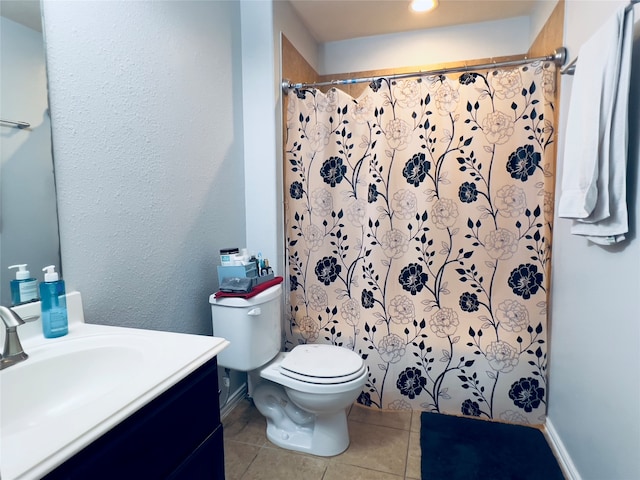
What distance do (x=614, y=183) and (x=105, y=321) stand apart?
1.72 meters

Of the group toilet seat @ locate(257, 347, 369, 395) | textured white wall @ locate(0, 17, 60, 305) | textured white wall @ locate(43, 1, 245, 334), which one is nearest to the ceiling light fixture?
textured white wall @ locate(43, 1, 245, 334)

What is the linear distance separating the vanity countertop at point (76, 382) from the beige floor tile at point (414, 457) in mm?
1123

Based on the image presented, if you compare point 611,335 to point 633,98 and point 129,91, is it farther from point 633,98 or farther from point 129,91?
point 129,91

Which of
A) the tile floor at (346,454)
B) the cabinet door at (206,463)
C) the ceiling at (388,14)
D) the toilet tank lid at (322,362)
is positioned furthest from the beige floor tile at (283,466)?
the ceiling at (388,14)

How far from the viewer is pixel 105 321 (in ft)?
4.08

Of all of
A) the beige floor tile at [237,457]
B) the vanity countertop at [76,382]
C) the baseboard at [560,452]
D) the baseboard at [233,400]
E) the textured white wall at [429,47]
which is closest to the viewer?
the vanity countertop at [76,382]

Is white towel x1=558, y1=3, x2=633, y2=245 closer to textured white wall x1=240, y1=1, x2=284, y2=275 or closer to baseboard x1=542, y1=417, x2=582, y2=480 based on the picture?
baseboard x1=542, y1=417, x2=582, y2=480

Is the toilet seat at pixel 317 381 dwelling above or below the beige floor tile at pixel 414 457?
above

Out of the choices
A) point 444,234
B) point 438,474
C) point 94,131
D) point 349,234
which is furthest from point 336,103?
point 438,474

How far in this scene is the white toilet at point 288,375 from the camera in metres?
1.56

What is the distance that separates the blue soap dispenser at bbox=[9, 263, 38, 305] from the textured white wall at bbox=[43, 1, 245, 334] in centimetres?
12

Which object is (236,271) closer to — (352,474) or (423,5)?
(352,474)

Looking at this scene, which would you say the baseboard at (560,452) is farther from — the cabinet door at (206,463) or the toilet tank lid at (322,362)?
the cabinet door at (206,463)

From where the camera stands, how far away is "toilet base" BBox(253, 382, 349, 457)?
5.48 ft
